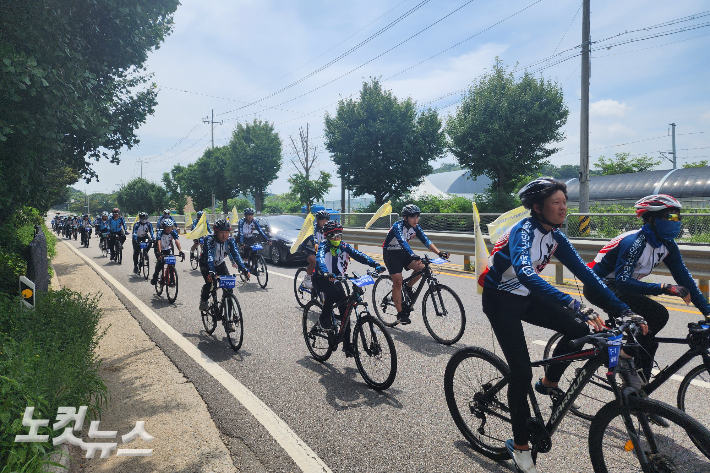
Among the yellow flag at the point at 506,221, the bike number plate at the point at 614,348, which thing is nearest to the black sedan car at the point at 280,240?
the yellow flag at the point at 506,221

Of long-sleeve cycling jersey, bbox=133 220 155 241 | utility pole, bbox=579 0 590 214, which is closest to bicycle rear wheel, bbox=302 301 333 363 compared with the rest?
long-sleeve cycling jersey, bbox=133 220 155 241

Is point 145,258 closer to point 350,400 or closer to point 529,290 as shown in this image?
point 350,400

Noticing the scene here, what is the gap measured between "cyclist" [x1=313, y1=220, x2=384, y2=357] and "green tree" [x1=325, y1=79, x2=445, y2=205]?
32.1 metres

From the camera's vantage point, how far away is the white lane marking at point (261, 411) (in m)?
3.42

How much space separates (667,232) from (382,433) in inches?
108

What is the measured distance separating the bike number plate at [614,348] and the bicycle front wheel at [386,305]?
4.64 m

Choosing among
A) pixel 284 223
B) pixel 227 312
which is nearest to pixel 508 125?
pixel 284 223

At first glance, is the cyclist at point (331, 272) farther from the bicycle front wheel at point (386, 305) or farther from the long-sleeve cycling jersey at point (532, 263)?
the long-sleeve cycling jersey at point (532, 263)

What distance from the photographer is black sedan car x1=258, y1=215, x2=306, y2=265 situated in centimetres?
1545

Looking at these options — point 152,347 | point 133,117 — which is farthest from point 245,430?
point 133,117

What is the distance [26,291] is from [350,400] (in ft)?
14.3

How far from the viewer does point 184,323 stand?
7.90 m

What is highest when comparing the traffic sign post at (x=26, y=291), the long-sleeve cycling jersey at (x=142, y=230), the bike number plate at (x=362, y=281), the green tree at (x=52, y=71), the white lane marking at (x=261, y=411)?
the green tree at (x=52, y=71)

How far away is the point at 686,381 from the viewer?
143 inches
